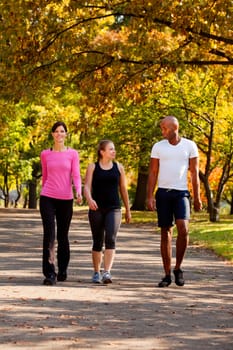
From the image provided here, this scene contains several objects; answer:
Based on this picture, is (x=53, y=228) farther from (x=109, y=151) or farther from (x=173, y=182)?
(x=173, y=182)

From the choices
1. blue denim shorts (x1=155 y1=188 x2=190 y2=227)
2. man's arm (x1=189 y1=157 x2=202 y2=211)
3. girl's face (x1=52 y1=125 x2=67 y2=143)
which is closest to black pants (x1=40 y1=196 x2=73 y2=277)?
girl's face (x1=52 y1=125 x2=67 y2=143)

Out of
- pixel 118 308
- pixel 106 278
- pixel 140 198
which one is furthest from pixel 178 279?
pixel 140 198

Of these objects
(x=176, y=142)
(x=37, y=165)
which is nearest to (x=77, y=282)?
(x=176, y=142)

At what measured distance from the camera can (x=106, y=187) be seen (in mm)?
10898

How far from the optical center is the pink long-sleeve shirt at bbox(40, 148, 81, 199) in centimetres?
1082

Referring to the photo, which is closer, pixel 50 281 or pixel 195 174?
pixel 50 281

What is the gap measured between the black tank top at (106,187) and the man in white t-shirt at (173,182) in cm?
44

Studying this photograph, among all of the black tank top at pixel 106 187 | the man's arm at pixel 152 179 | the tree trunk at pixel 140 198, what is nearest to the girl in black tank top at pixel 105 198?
the black tank top at pixel 106 187

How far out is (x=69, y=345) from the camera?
6586 millimetres

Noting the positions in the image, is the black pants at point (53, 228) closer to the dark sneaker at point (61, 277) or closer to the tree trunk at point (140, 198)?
the dark sneaker at point (61, 277)

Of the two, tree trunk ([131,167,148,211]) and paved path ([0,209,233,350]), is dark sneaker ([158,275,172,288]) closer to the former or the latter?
paved path ([0,209,233,350])

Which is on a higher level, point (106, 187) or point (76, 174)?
point (76, 174)

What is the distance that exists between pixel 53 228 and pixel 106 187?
2.72ft

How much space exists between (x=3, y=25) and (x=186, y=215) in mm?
10095
